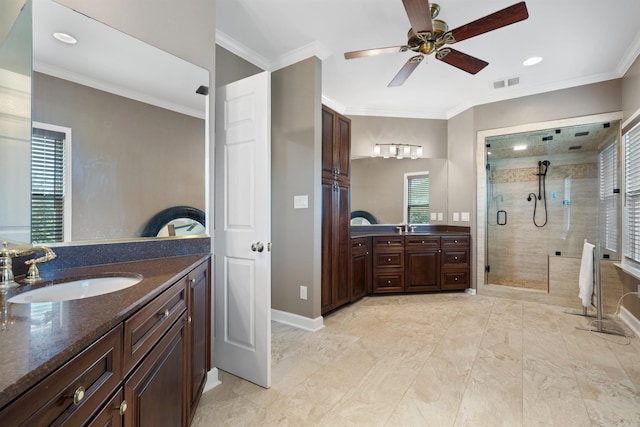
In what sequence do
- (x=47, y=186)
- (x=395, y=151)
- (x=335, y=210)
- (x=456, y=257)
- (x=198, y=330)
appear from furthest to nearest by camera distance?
(x=395, y=151) < (x=456, y=257) < (x=335, y=210) < (x=198, y=330) < (x=47, y=186)

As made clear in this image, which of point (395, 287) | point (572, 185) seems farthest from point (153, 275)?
point (572, 185)

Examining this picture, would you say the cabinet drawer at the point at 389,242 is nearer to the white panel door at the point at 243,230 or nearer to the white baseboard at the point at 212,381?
the white panel door at the point at 243,230

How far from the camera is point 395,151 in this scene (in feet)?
14.4

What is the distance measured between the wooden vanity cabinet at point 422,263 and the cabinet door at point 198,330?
283cm

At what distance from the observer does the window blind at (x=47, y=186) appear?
1.24 metres

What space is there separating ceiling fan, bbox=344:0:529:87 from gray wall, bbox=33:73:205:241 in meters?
1.54

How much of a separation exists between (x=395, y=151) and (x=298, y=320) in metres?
2.86

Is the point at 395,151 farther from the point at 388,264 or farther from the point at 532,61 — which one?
the point at 532,61

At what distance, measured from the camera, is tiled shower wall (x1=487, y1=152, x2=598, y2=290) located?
4.06 meters

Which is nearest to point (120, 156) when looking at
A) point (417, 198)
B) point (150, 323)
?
point (150, 323)

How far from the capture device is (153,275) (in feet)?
3.88

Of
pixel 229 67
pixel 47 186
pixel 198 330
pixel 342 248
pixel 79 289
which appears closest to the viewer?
pixel 79 289

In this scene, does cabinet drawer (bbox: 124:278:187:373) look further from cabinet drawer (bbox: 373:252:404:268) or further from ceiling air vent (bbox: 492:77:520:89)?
ceiling air vent (bbox: 492:77:520:89)

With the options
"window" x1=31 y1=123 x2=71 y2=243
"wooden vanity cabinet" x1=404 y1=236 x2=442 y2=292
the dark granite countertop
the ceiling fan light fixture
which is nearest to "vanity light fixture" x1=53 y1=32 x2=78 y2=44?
"window" x1=31 y1=123 x2=71 y2=243
